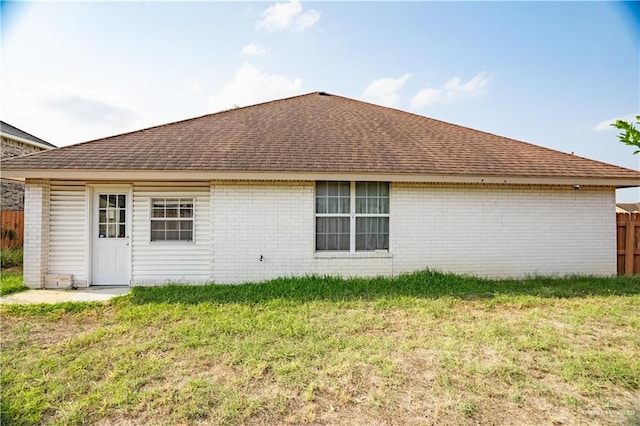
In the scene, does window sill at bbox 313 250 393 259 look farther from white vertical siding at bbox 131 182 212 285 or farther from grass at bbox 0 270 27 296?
grass at bbox 0 270 27 296

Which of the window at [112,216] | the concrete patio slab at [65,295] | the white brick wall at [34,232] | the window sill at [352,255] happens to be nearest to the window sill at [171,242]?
the window at [112,216]

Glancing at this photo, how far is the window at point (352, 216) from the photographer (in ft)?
27.6

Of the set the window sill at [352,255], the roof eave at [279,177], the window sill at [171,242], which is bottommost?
the window sill at [352,255]

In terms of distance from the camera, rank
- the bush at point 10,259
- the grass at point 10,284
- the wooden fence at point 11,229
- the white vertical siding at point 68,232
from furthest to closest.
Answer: the wooden fence at point 11,229 → the bush at point 10,259 → the white vertical siding at point 68,232 → the grass at point 10,284

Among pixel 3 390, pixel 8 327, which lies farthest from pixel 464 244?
pixel 8 327

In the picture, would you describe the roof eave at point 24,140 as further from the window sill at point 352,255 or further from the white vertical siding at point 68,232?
the window sill at point 352,255

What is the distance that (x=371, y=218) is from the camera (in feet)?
28.0

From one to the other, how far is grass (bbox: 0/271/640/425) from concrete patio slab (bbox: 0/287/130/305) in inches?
20.2

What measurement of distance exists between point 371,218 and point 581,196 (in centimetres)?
579

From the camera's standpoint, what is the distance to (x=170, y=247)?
819 centimetres

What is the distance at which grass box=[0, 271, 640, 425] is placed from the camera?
321 cm

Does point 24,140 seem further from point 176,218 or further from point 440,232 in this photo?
point 440,232

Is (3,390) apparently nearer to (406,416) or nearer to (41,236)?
(406,416)

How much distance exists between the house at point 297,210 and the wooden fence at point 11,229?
6416 mm
